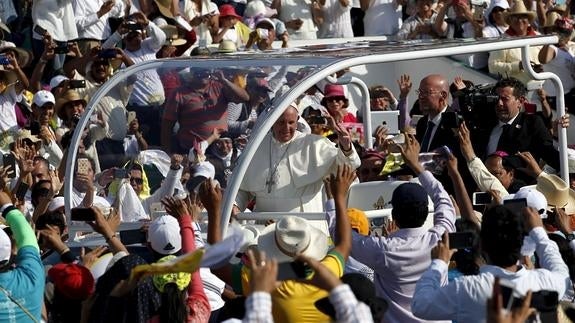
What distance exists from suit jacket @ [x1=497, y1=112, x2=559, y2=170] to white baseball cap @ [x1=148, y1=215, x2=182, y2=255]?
4057mm

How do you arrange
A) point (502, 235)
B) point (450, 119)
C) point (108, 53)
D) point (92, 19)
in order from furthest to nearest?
point (92, 19) < point (108, 53) < point (450, 119) < point (502, 235)

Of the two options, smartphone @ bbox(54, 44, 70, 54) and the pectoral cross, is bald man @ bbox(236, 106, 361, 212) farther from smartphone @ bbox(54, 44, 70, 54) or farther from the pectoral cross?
smartphone @ bbox(54, 44, 70, 54)

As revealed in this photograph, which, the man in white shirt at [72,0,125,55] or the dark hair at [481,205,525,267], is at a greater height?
the dark hair at [481,205,525,267]

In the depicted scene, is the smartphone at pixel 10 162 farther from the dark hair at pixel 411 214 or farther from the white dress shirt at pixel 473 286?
the white dress shirt at pixel 473 286

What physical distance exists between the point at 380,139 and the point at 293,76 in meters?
2.46

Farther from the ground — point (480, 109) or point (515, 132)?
point (480, 109)

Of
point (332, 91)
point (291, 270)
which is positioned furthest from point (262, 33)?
point (291, 270)

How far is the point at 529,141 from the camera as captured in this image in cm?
1246

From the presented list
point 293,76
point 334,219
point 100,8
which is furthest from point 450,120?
point 100,8

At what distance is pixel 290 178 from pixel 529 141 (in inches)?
83.1

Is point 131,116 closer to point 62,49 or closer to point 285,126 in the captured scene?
point 285,126

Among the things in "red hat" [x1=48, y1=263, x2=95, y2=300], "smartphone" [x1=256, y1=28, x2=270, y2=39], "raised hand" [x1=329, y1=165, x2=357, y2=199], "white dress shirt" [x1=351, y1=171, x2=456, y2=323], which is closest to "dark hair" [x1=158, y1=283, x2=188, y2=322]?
"red hat" [x1=48, y1=263, x2=95, y2=300]

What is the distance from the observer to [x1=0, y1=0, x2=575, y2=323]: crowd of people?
7766mm

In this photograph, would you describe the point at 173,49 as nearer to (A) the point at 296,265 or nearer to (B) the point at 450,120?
(B) the point at 450,120
